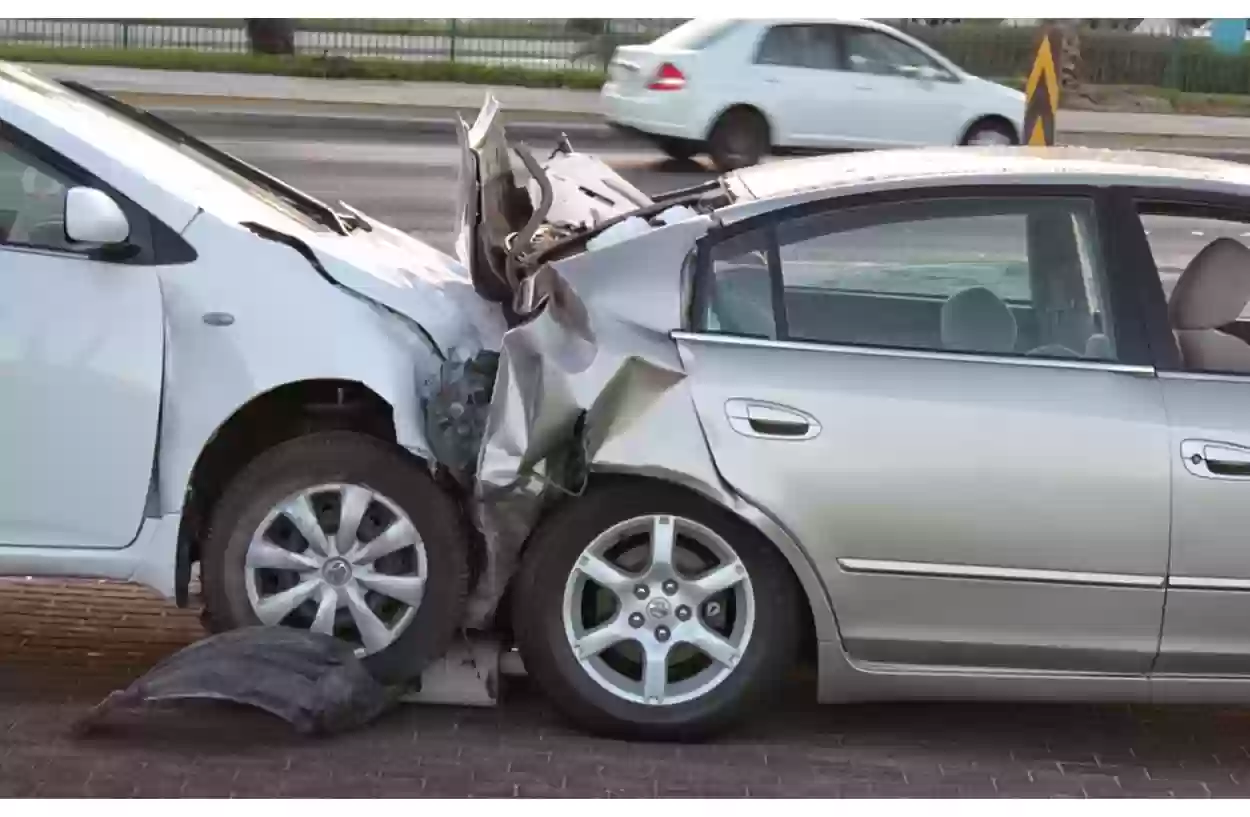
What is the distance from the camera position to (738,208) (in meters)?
4.51

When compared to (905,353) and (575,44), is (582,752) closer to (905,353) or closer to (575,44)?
(905,353)

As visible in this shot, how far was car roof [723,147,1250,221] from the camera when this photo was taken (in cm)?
450

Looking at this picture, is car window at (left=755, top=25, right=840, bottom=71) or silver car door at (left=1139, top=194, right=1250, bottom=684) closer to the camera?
silver car door at (left=1139, top=194, right=1250, bottom=684)

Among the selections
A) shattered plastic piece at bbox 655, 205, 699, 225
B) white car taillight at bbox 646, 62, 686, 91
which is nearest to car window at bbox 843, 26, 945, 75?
white car taillight at bbox 646, 62, 686, 91

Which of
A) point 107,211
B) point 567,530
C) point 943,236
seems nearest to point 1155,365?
point 943,236

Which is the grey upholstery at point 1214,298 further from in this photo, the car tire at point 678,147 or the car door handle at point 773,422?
the car tire at point 678,147

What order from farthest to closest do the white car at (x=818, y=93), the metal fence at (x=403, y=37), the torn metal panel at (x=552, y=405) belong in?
the metal fence at (x=403, y=37)
the white car at (x=818, y=93)
the torn metal panel at (x=552, y=405)

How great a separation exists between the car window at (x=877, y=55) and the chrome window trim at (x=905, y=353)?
1487cm

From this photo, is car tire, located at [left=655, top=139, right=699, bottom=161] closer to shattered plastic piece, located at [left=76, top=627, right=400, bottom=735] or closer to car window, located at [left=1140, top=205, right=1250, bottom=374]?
car window, located at [left=1140, top=205, right=1250, bottom=374]

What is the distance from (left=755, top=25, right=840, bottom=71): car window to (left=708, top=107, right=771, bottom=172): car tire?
644mm

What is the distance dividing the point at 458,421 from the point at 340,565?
1.64ft

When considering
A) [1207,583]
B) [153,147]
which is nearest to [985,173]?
[1207,583]

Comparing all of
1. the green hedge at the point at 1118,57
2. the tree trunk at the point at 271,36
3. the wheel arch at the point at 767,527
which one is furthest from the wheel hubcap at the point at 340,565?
the tree trunk at the point at 271,36

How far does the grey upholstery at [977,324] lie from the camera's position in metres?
4.43
